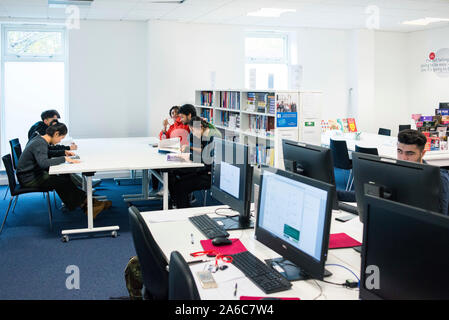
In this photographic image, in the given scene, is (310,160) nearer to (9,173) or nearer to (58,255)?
(58,255)

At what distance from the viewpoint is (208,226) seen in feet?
9.40

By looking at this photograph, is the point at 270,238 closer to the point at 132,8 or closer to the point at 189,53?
the point at 132,8

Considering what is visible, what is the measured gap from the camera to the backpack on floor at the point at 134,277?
275 centimetres

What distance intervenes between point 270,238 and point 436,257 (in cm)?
97

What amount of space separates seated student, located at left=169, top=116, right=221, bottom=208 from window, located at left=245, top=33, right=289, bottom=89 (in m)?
4.00

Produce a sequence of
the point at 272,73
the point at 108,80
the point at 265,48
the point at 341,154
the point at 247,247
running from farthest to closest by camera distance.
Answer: the point at 272,73 < the point at 265,48 < the point at 108,80 < the point at 341,154 < the point at 247,247

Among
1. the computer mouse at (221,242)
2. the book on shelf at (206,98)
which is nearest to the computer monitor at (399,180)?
the computer mouse at (221,242)

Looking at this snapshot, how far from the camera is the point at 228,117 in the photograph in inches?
288

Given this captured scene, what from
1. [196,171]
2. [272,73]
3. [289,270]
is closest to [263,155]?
[196,171]

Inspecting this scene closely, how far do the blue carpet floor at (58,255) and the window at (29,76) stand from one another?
2.33m

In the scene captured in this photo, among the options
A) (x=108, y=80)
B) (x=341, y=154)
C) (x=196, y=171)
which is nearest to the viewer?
(x=196, y=171)

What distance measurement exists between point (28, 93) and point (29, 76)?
0.97 feet

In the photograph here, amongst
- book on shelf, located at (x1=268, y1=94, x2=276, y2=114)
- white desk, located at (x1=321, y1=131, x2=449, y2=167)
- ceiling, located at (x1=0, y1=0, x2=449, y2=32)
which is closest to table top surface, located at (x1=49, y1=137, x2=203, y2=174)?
book on shelf, located at (x1=268, y1=94, x2=276, y2=114)

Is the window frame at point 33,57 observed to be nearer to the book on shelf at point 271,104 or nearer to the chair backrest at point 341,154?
the book on shelf at point 271,104
